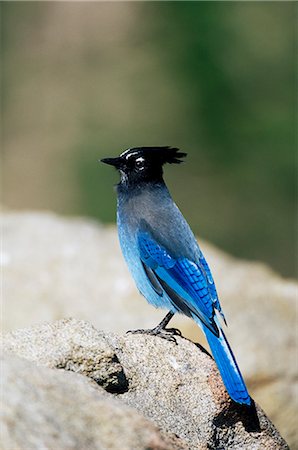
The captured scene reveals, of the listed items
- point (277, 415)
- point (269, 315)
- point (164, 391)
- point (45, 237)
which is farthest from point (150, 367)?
point (45, 237)

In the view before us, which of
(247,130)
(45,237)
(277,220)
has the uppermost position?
(247,130)

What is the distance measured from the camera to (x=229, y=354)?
4238 mm

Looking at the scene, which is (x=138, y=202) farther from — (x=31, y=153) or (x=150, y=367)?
(x=31, y=153)

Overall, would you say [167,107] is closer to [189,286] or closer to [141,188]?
[141,188]

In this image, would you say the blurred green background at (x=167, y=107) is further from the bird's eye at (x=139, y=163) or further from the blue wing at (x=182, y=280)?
the blue wing at (x=182, y=280)

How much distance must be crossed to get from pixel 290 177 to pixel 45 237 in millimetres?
5372

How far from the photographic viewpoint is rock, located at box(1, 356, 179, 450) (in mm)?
2934

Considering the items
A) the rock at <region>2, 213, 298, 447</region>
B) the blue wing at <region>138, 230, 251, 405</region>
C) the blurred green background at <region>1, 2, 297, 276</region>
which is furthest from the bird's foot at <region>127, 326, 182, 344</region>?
the blurred green background at <region>1, 2, 297, 276</region>

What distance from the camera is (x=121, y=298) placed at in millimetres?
6672

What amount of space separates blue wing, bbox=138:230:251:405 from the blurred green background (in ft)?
20.3

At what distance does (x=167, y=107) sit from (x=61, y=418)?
10501 millimetres

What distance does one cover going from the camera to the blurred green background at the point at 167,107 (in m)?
11.9

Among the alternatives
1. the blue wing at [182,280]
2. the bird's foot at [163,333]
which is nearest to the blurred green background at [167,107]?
the blue wing at [182,280]

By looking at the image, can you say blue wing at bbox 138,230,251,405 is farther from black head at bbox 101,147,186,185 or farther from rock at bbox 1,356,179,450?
rock at bbox 1,356,179,450
